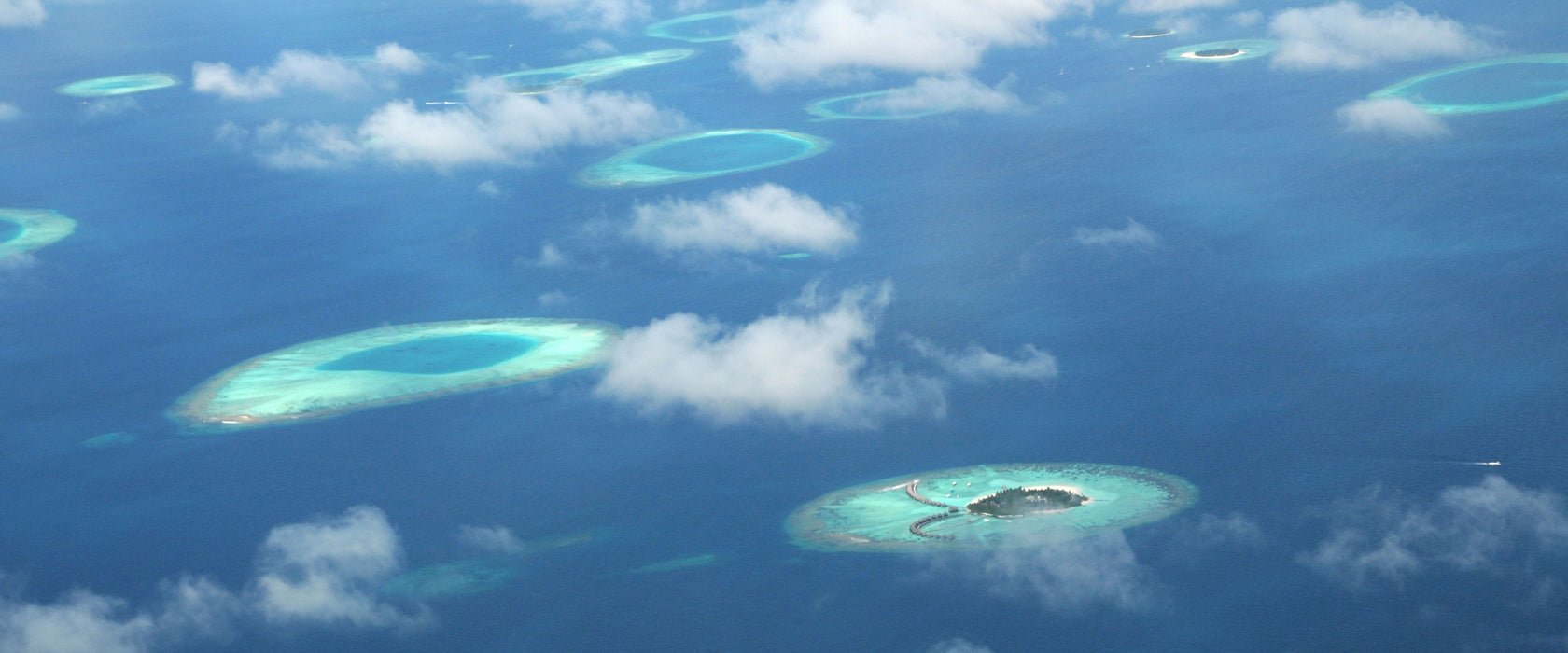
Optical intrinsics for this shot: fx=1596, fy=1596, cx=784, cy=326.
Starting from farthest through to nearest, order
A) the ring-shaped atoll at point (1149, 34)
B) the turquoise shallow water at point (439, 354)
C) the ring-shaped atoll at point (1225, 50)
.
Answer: the ring-shaped atoll at point (1149, 34) < the ring-shaped atoll at point (1225, 50) < the turquoise shallow water at point (439, 354)

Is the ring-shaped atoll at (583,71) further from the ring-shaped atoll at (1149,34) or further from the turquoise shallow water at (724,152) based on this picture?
the ring-shaped atoll at (1149,34)

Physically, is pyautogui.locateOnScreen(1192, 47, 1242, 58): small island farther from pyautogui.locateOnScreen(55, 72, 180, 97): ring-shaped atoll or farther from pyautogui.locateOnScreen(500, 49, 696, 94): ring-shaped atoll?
pyautogui.locateOnScreen(55, 72, 180, 97): ring-shaped atoll

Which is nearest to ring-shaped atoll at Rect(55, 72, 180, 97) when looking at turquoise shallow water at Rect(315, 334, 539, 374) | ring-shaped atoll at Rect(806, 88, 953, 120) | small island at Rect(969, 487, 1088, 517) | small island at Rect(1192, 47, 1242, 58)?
ring-shaped atoll at Rect(806, 88, 953, 120)

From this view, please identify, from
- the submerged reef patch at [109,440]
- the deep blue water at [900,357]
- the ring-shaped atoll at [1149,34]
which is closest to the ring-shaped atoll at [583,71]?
the deep blue water at [900,357]

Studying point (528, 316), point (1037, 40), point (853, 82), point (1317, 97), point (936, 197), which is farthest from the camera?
point (1037, 40)

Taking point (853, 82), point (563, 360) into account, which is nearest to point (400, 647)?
point (563, 360)

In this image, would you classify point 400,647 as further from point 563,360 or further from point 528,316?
point 528,316
